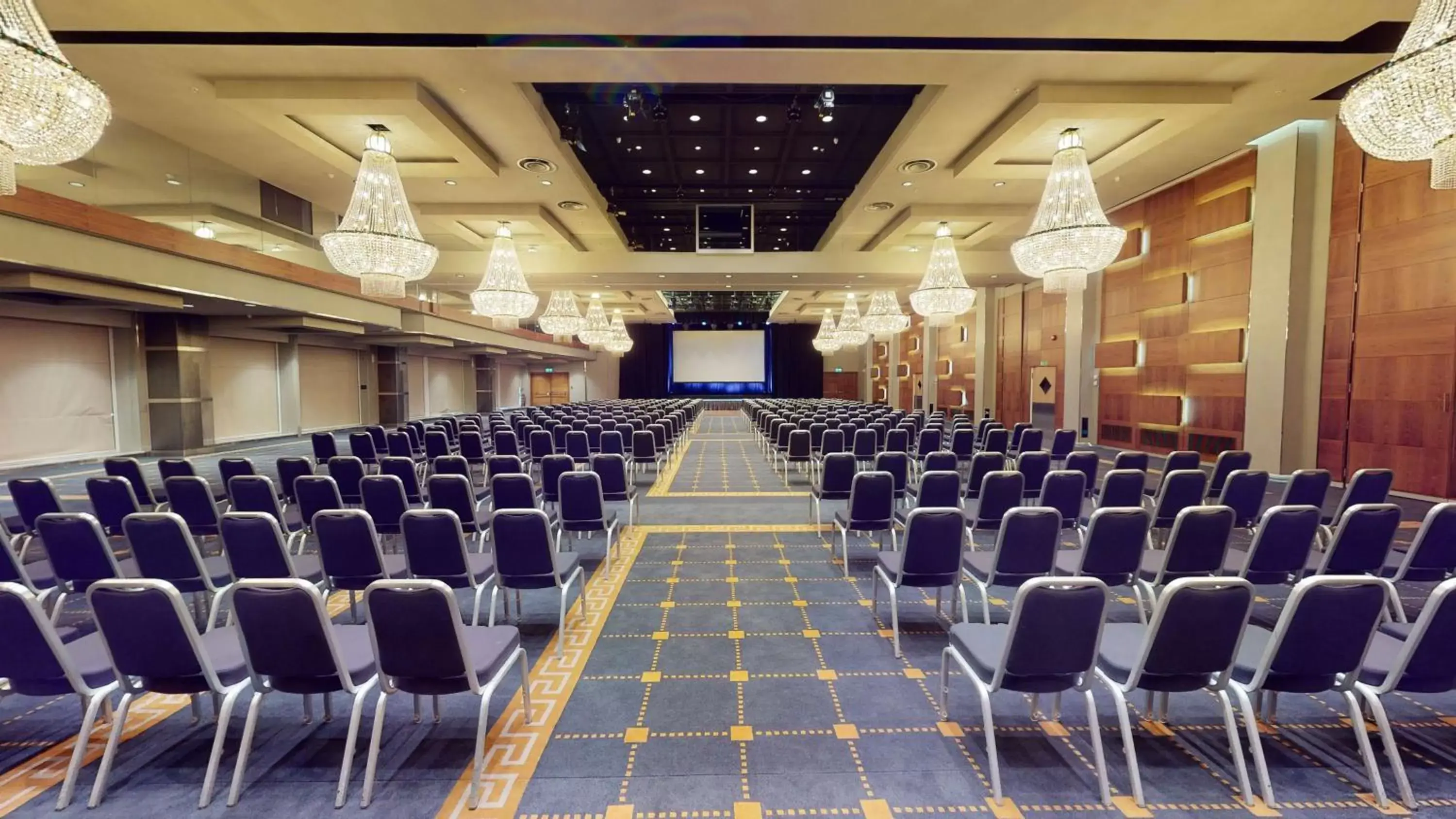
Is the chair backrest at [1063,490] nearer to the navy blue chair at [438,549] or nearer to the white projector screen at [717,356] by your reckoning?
the navy blue chair at [438,549]

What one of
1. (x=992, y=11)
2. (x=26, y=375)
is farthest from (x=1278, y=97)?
(x=26, y=375)

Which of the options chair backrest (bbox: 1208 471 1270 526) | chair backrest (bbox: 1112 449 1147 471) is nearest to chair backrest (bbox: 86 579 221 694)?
chair backrest (bbox: 1208 471 1270 526)

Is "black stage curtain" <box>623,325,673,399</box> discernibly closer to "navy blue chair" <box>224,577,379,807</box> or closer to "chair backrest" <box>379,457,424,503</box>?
"chair backrest" <box>379,457,424,503</box>

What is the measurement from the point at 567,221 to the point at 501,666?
35.6 ft

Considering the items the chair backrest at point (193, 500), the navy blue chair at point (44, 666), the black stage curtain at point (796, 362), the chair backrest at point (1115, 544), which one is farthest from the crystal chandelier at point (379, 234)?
the black stage curtain at point (796, 362)

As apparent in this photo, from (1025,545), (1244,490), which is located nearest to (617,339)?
(1244,490)

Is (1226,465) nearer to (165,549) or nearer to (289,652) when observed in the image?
(289,652)

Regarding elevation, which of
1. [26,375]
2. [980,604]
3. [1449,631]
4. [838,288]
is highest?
[838,288]

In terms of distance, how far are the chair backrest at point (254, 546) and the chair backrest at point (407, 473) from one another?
2.29 metres

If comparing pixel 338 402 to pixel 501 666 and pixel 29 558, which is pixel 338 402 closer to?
pixel 29 558

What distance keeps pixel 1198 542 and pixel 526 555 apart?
386cm

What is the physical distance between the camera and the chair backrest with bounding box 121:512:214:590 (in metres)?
3.11

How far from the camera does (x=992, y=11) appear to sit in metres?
4.98

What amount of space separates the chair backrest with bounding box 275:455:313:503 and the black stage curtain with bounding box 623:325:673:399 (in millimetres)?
29452
